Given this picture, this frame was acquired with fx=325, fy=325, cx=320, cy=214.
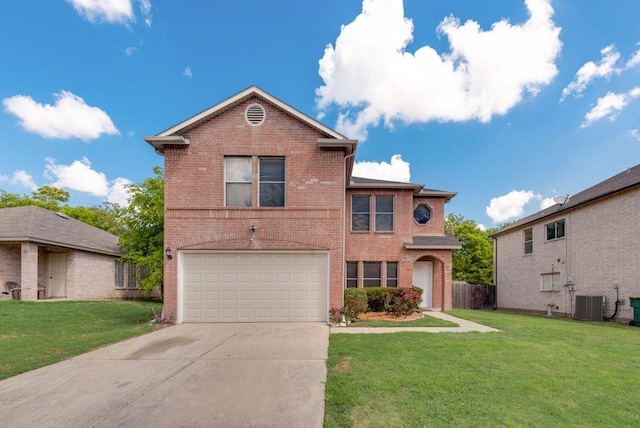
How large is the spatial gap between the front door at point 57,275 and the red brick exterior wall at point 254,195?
38.7 feet

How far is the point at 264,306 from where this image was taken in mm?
10117

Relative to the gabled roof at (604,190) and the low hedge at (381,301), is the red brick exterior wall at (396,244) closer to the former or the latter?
the low hedge at (381,301)

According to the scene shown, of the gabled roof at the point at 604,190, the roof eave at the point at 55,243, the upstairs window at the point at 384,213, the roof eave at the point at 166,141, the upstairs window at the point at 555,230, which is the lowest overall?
the roof eave at the point at 55,243

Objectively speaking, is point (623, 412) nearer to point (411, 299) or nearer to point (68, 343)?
point (411, 299)

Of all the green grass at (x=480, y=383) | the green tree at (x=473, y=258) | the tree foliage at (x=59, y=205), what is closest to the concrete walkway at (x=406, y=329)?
the green grass at (x=480, y=383)

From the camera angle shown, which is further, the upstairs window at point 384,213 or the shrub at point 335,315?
the upstairs window at point 384,213

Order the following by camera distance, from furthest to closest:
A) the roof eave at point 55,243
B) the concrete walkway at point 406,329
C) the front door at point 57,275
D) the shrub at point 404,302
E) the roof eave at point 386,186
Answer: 1. the front door at point 57,275
2. the roof eave at point 55,243
3. the roof eave at point 386,186
4. the shrub at point 404,302
5. the concrete walkway at point 406,329

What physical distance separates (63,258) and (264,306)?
1430cm

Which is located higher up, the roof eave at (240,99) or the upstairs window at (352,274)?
the roof eave at (240,99)

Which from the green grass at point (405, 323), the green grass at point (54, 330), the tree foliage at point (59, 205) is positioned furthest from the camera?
the tree foliage at point (59, 205)

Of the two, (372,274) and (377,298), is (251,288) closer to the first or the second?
(377,298)

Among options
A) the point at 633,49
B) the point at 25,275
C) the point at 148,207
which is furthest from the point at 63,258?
the point at 633,49

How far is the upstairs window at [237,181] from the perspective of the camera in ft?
34.3

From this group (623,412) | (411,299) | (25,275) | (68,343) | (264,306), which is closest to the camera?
(623,412)
